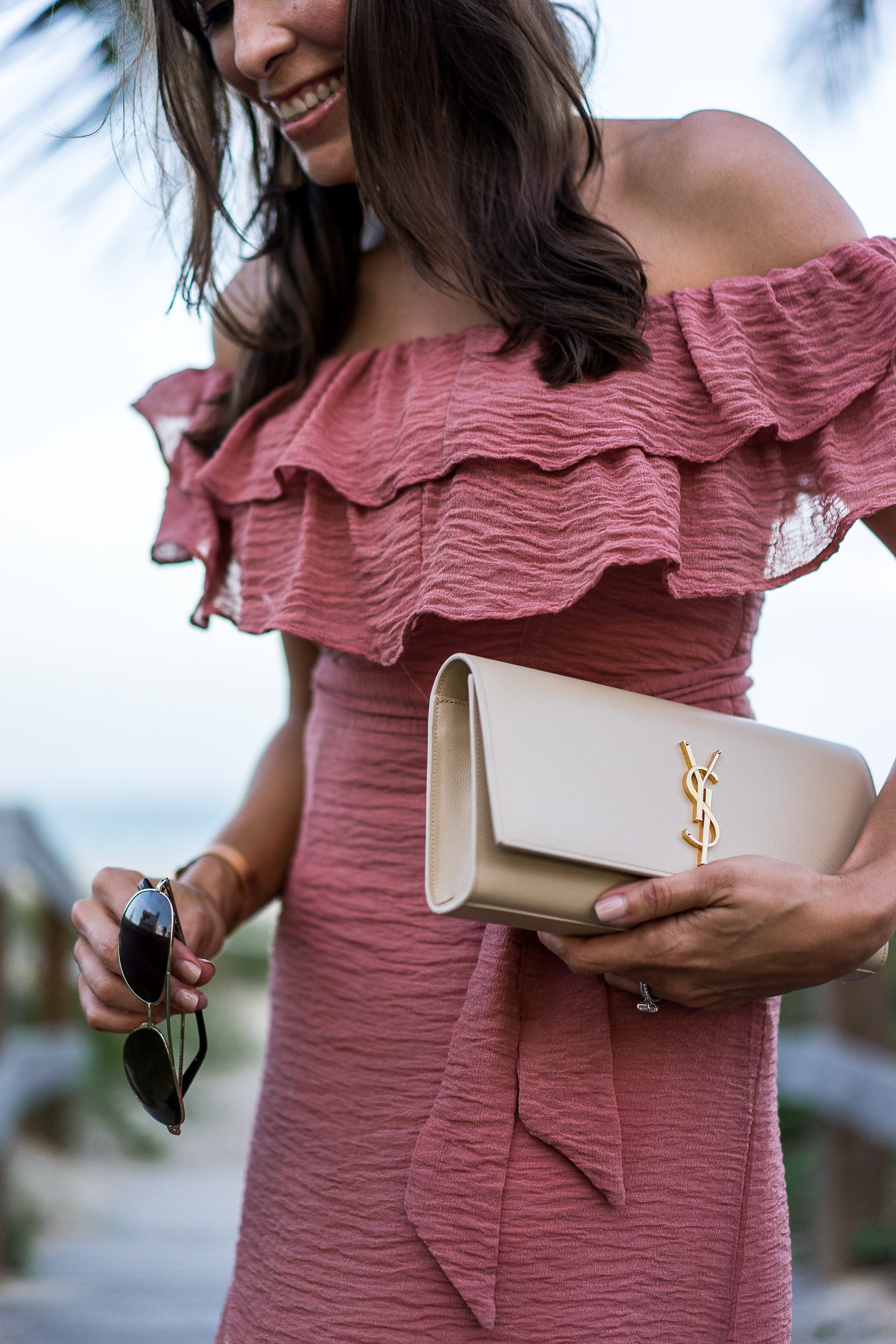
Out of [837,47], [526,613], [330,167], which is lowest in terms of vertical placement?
[526,613]

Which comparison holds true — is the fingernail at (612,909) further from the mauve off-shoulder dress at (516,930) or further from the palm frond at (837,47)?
the palm frond at (837,47)

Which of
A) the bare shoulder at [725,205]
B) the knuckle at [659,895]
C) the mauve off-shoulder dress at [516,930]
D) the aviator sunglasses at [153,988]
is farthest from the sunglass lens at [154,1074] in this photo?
the bare shoulder at [725,205]

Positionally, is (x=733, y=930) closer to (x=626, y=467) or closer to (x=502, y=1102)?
(x=502, y=1102)

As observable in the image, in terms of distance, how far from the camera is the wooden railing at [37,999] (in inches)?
123

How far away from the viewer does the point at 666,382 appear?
3.21 ft

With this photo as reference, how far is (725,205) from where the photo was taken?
3.27ft

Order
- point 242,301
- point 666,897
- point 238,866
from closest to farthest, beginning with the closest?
1. point 666,897
2. point 238,866
3. point 242,301

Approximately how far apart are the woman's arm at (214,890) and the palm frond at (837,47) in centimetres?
107

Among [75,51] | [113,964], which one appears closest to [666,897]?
[113,964]

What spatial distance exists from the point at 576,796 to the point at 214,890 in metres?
0.50

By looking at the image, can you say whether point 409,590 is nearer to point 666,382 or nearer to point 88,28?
point 666,382

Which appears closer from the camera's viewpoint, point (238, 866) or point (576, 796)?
point (576, 796)

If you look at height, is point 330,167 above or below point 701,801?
above

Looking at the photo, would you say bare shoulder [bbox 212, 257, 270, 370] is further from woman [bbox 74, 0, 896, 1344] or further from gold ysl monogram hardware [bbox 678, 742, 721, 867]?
gold ysl monogram hardware [bbox 678, 742, 721, 867]
